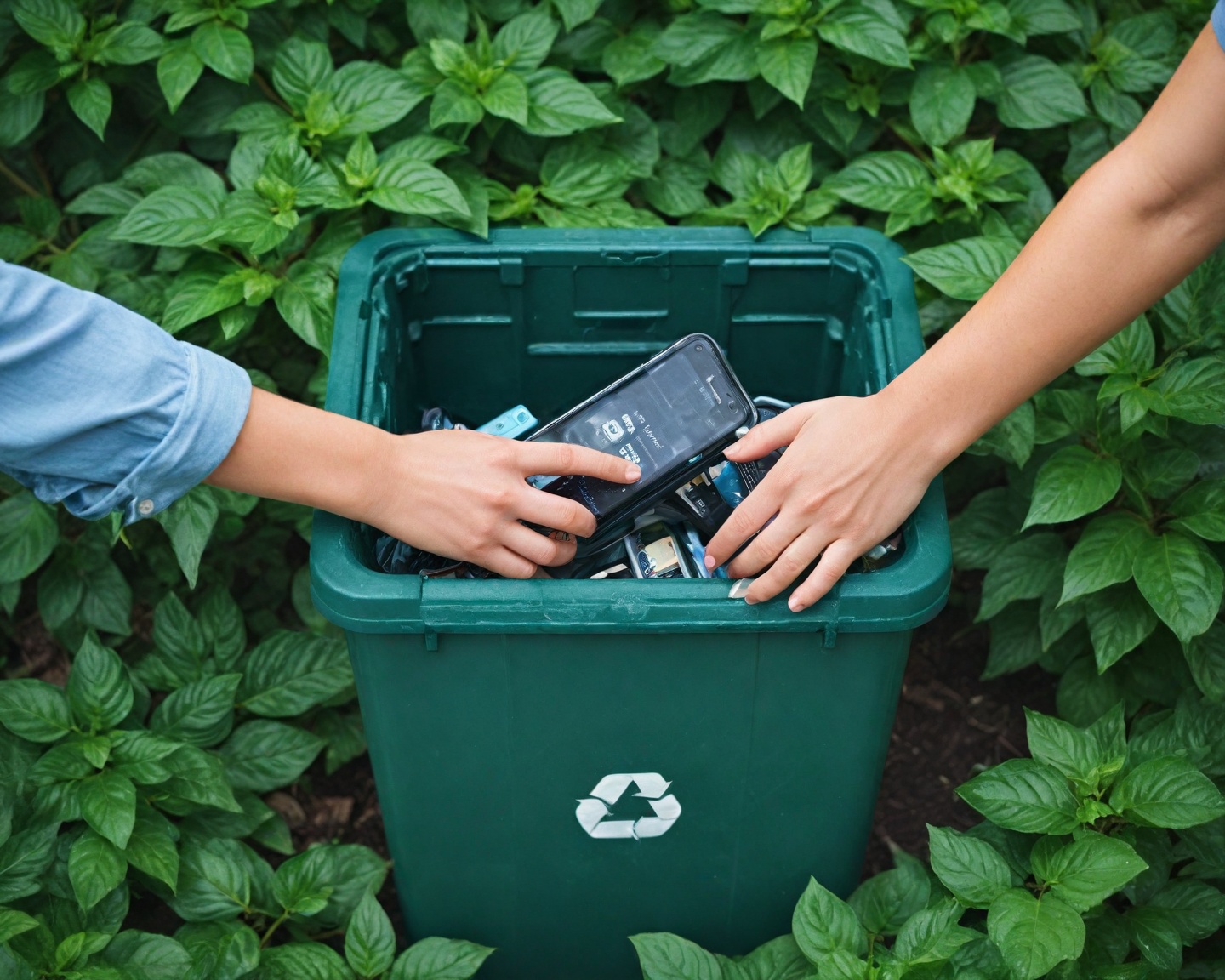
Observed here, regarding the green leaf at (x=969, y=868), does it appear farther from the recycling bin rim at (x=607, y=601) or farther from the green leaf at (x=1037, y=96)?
the green leaf at (x=1037, y=96)

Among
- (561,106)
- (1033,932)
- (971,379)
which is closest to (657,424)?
(971,379)

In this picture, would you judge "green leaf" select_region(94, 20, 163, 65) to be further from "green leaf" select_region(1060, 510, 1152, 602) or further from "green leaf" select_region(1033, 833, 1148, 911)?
"green leaf" select_region(1033, 833, 1148, 911)

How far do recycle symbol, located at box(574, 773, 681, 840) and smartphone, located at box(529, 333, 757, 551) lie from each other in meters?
0.32

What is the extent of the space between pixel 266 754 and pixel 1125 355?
147 centimetres

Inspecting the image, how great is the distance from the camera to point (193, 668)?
2.01 m

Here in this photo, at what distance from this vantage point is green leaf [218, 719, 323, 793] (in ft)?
6.37

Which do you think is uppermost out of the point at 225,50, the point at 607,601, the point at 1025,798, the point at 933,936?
the point at 225,50

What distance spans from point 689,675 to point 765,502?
23 centimetres

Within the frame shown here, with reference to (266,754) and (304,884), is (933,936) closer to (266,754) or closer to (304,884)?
(304,884)

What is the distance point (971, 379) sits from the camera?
4.37 feet

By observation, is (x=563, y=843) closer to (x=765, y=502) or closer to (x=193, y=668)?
(x=765, y=502)

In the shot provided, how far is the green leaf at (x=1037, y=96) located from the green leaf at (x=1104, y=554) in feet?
2.25

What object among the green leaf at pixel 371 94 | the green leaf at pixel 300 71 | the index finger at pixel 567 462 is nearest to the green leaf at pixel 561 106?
the green leaf at pixel 371 94

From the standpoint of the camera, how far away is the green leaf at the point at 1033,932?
139 cm
